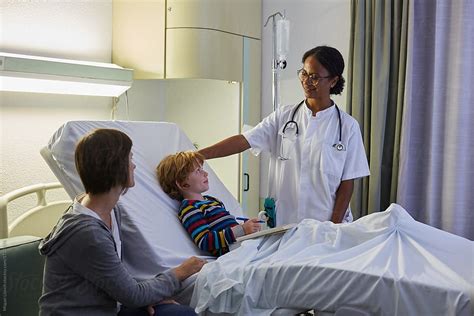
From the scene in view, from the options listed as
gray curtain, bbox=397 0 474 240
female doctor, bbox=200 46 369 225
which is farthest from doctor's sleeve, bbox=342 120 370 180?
gray curtain, bbox=397 0 474 240

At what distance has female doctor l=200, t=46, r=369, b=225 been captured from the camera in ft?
8.69

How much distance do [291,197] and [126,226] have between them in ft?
2.95

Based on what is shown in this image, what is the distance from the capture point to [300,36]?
12.9 ft

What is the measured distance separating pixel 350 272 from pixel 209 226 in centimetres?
72

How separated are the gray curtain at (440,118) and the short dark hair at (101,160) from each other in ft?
7.02

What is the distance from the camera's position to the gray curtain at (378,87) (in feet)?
11.4

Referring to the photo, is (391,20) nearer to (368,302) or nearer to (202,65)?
(202,65)

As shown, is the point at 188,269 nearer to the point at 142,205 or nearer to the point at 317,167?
the point at 142,205

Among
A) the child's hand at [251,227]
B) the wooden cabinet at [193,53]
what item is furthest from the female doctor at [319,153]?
the wooden cabinet at [193,53]

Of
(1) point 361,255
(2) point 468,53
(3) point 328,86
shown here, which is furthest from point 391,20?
(1) point 361,255

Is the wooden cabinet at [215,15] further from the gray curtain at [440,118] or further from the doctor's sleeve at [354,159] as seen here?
the doctor's sleeve at [354,159]

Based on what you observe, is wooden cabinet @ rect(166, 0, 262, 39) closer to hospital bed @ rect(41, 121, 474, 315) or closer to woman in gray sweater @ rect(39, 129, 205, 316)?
hospital bed @ rect(41, 121, 474, 315)

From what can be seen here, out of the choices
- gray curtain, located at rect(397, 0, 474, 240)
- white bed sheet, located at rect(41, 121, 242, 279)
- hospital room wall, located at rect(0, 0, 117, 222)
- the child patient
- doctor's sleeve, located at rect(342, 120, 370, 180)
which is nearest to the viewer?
white bed sheet, located at rect(41, 121, 242, 279)

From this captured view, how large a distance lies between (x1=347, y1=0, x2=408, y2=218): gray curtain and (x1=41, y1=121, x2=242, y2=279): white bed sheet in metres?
1.52
